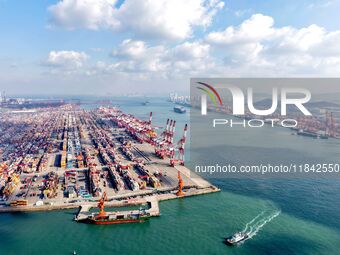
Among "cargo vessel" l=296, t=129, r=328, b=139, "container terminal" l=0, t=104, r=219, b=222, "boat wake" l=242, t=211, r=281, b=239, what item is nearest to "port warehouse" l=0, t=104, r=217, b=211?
"container terminal" l=0, t=104, r=219, b=222

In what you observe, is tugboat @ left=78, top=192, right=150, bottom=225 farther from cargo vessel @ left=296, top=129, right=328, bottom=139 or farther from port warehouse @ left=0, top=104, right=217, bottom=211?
cargo vessel @ left=296, top=129, right=328, bottom=139

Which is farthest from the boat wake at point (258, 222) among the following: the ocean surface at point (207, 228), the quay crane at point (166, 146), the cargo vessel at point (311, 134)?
the cargo vessel at point (311, 134)

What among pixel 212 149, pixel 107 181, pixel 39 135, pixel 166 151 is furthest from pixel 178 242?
pixel 39 135

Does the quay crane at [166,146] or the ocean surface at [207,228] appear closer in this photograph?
the ocean surface at [207,228]

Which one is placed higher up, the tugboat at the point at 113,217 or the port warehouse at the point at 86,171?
the port warehouse at the point at 86,171

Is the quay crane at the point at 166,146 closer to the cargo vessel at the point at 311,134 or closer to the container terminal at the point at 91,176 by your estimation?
the container terminal at the point at 91,176

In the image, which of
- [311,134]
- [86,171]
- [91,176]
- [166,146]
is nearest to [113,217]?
[91,176]
